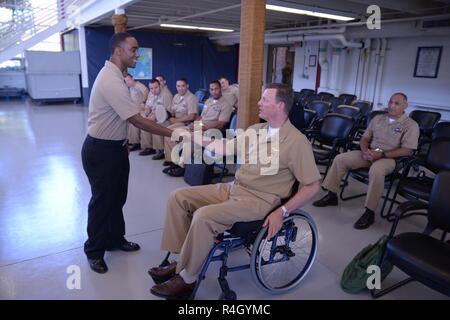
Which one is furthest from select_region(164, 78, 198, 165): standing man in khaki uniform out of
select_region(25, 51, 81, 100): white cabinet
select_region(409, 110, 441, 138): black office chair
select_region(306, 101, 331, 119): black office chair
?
select_region(25, 51, 81, 100): white cabinet

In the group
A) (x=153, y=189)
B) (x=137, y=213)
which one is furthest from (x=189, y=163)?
(x=137, y=213)

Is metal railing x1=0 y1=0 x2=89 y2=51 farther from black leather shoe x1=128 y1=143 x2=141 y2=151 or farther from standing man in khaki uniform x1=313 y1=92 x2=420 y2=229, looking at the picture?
standing man in khaki uniform x1=313 y1=92 x2=420 y2=229

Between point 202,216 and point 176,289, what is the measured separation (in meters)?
0.48

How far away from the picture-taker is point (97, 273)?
7.30ft

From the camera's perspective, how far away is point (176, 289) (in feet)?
6.33

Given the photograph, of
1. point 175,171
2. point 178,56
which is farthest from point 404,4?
point 178,56

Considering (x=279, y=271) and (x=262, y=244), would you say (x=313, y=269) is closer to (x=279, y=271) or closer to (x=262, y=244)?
(x=279, y=271)

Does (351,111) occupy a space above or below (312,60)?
below

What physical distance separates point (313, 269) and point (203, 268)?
0.94 m

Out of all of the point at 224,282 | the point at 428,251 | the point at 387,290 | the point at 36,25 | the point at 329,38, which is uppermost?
the point at 36,25

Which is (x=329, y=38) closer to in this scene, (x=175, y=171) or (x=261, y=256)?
(x=175, y=171)

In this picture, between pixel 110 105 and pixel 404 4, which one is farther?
pixel 404 4

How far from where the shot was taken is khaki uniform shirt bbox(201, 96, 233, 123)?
451 centimetres

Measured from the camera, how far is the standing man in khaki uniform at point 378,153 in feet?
10.1
